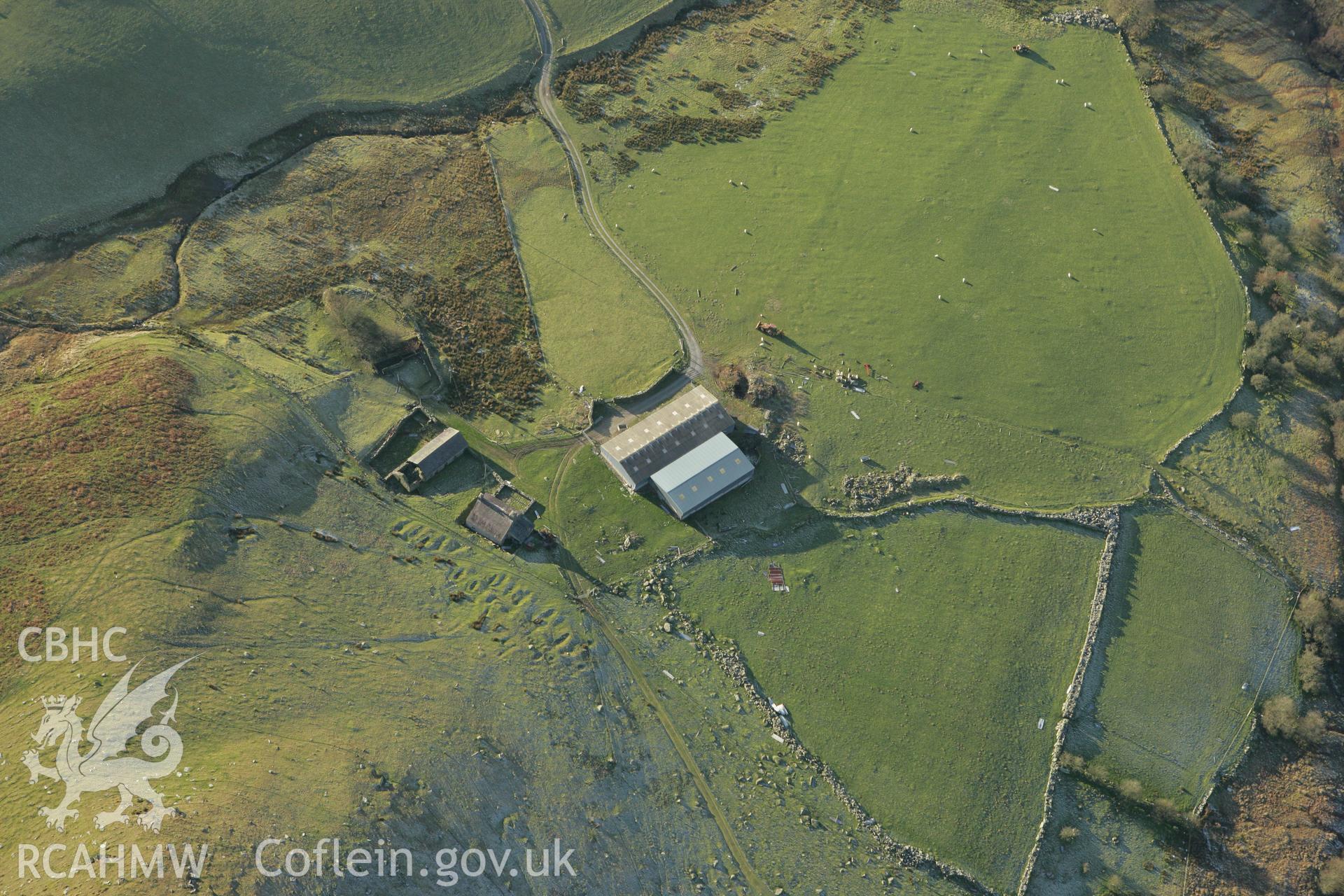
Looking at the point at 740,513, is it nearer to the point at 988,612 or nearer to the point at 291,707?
the point at 988,612

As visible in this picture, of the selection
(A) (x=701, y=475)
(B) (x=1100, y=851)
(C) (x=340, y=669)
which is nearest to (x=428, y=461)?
(C) (x=340, y=669)

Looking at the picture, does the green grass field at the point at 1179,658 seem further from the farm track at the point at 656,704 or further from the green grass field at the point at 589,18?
the green grass field at the point at 589,18

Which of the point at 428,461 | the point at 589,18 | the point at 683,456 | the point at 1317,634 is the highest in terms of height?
the point at 589,18

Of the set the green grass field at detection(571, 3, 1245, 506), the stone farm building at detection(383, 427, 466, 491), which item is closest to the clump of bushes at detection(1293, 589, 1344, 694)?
the green grass field at detection(571, 3, 1245, 506)

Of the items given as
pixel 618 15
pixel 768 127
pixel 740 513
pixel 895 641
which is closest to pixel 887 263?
pixel 768 127

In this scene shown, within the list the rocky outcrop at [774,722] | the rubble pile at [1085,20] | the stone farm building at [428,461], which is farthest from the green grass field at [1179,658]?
the rubble pile at [1085,20]

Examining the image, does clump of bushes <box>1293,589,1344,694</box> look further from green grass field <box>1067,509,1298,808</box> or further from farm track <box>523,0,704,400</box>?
farm track <box>523,0,704,400</box>

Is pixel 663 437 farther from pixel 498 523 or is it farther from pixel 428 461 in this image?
pixel 428 461
